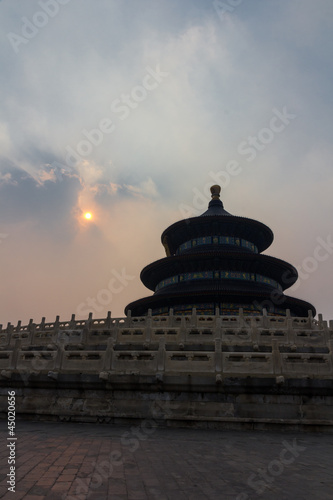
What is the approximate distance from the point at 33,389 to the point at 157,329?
19.5 feet

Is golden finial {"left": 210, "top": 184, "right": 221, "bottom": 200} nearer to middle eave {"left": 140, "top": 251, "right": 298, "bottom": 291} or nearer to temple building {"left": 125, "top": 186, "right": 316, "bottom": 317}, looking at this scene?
temple building {"left": 125, "top": 186, "right": 316, "bottom": 317}

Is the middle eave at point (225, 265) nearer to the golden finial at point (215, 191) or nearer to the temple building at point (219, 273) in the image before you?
the temple building at point (219, 273)

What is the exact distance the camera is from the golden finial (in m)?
43.1

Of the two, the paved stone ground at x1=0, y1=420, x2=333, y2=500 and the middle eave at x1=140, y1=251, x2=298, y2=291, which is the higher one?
the middle eave at x1=140, y1=251, x2=298, y2=291

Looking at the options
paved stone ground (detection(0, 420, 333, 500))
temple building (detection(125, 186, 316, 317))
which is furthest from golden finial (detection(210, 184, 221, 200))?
paved stone ground (detection(0, 420, 333, 500))

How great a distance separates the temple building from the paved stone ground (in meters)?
19.4

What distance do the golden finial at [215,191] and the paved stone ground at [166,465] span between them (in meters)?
35.6

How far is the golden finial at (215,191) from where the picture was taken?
43.1 metres

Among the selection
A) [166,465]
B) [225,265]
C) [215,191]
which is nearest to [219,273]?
[225,265]

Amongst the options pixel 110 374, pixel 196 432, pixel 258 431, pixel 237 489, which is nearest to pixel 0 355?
pixel 110 374

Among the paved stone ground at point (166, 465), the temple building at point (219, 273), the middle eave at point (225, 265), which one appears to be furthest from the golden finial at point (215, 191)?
the paved stone ground at point (166, 465)

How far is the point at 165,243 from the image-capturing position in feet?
141

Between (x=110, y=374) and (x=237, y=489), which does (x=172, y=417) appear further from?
(x=237, y=489)

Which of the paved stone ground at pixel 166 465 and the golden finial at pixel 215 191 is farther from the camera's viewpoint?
the golden finial at pixel 215 191
